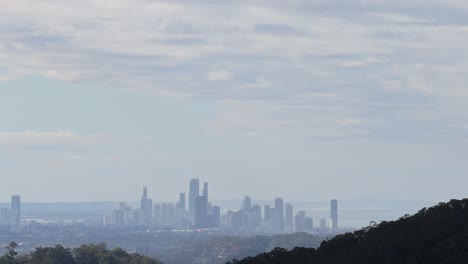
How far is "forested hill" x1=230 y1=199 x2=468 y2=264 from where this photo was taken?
50.2 metres

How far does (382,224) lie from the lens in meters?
60.4

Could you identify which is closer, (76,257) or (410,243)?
(410,243)

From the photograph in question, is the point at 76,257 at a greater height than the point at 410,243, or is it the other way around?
the point at 76,257

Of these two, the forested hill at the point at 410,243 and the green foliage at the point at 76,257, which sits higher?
the green foliage at the point at 76,257

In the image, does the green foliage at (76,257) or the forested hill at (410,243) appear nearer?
the forested hill at (410,243)

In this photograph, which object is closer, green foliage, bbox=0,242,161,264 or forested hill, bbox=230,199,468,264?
forested hill, bbox=230,199,468,264

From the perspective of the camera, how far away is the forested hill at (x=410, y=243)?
50.2 m

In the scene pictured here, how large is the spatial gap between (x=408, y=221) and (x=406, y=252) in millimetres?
4454

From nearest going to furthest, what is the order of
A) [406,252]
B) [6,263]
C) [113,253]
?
[406,252] → [6,263] → [113,253]

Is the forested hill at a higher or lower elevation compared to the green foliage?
lower

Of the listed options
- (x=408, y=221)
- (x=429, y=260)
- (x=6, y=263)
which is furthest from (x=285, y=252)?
(x=6, y=263)

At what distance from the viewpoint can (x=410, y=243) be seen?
53812mm

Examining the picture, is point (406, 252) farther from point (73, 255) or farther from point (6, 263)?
point (73, 255)

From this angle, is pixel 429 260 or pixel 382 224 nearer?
pixel 429 260
